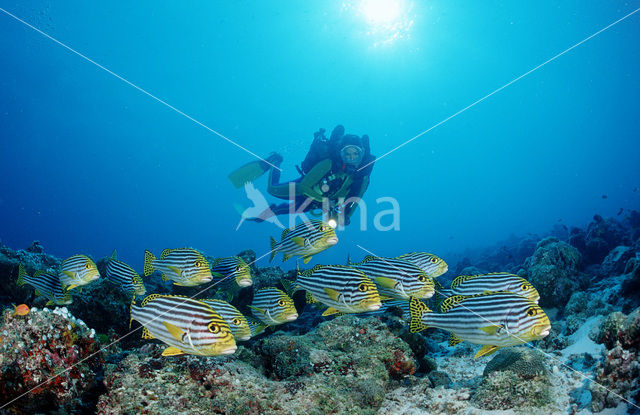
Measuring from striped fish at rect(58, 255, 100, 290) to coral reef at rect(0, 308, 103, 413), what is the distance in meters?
1.85

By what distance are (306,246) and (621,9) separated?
287ft

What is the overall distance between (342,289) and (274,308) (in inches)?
55.2

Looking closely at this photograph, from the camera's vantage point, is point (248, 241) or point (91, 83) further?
point (248, 241)

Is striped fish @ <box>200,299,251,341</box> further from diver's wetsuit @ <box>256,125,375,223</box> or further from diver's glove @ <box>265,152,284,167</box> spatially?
diver's glove @ <box>265,152,284,167</box>

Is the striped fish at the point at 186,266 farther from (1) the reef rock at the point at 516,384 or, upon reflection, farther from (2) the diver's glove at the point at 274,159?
(2) the diver's glove at the point at 274,159

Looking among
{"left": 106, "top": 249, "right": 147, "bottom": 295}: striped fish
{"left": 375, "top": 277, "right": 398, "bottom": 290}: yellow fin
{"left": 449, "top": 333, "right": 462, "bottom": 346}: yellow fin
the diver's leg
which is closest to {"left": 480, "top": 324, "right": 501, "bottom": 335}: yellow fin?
{"left": 449, "top": 333, "right": 462, "bottom": 346}: yellow fin

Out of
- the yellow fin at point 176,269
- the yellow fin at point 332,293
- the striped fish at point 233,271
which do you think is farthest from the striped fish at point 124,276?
the yellow fin at point 332,293

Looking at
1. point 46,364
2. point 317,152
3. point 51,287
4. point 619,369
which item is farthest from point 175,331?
point 317,152

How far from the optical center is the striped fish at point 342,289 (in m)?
3.46

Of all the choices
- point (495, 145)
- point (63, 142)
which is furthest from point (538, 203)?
point (63, 142)

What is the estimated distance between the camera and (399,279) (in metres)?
3.95

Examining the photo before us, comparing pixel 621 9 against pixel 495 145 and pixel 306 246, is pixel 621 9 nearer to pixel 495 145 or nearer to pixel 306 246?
pixel 495 145

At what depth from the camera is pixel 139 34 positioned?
7844cm

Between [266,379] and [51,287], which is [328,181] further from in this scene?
[266,379]
